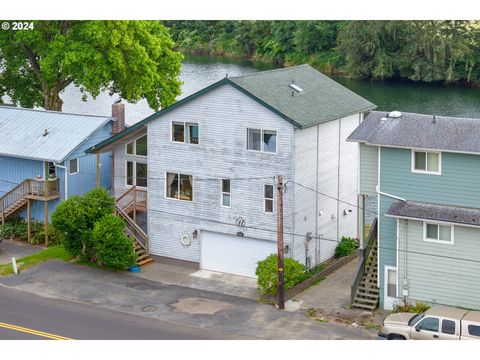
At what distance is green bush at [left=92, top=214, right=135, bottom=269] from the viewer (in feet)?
142

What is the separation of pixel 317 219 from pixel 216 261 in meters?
4.94

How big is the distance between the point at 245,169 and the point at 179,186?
3.75 m

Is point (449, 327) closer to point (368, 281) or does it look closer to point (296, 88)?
point (368, 281)

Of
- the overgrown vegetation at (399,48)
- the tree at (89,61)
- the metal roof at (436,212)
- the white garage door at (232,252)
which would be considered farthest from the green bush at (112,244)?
the overgrown vegetation at (399,48)

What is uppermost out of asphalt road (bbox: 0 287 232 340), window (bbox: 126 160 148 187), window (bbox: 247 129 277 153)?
window (bbox: 247 129 277 153)

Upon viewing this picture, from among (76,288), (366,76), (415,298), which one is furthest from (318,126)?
(366,76)

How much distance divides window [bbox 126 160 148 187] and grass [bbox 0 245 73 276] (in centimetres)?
466

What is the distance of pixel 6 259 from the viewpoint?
150 feet

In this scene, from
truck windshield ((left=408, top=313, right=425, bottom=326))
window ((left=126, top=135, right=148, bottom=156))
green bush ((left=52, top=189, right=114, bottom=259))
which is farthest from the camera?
window ((left=126, top=135, right=148, bottom=156))

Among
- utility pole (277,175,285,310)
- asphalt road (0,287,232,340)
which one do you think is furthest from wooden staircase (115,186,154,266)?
utility pole (277,175,285,310)

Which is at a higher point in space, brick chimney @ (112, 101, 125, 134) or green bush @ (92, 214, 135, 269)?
brick chimney @ (112, 101, 125, 134)

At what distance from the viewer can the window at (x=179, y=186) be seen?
44.5 meters

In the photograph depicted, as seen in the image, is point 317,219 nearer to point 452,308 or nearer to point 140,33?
point 452,308

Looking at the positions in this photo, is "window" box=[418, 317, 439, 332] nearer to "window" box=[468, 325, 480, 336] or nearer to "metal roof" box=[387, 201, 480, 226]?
"window" box=[468, 325, 480, 336]
